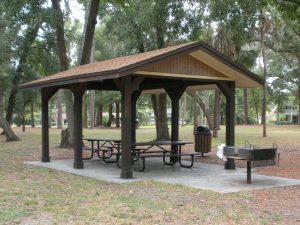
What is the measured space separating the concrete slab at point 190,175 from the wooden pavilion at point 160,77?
503 mm

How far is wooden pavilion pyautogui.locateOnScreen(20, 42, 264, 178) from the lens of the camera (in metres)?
11.0

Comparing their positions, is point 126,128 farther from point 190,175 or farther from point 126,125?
point 190,175

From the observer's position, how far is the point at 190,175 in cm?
1188

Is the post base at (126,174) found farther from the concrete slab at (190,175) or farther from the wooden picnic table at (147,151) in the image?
the wooden picnic table at (147,151)

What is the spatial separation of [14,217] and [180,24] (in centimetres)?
1548

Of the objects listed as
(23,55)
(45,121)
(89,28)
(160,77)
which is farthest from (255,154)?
(23,55)

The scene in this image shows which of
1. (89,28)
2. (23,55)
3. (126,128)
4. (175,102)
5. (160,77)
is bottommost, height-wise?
(126,128)

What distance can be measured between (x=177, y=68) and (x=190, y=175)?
2.74 m

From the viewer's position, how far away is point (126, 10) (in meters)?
21.9

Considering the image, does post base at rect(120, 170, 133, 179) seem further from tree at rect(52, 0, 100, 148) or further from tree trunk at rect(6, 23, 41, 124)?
→ tree trunk at rect(6, 23, 41, 124)

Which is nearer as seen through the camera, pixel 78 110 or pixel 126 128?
pixel 126 128

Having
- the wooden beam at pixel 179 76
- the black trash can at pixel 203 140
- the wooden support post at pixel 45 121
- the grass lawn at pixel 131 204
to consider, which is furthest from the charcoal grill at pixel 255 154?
the wooden support post at pixel 45 121

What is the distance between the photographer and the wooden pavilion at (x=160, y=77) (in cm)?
1102

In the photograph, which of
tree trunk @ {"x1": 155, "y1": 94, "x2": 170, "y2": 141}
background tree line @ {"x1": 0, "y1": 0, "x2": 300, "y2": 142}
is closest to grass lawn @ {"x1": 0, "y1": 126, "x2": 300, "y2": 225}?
background tree line @ {"x1": 0, "y1": 0, "x2": 300, "y2": 142}
